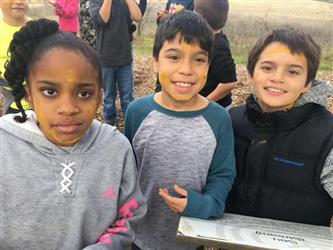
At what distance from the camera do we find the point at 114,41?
479 cm

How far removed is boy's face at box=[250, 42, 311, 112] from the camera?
75.7 inches

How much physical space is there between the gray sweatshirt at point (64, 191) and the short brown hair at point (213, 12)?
6.19ft

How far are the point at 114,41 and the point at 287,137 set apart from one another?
3241 mm

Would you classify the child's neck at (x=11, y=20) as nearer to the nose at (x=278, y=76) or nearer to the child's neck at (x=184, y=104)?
the child's neck at (x=184, y=104)

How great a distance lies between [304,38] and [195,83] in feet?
1.84

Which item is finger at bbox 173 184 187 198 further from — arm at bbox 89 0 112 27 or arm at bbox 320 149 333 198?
arm at bbox 89 0 112 27

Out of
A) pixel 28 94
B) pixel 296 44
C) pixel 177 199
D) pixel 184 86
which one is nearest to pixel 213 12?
pixel 296 44

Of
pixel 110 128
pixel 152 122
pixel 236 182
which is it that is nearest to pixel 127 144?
pixel 110 128

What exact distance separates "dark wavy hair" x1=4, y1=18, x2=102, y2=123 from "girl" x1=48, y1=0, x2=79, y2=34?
4.05m

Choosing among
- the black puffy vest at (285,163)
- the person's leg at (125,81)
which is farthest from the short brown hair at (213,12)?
the person's leg at (125,81)

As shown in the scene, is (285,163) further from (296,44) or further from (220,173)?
(296,44)

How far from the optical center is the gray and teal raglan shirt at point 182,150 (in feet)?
6.29

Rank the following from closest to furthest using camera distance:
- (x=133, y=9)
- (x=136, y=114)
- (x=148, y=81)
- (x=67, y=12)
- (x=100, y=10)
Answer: (x=136, y=114)
(x=100, y=10)
(x=133, y=9)
(x=67, y=12)
(x=148, y=81)

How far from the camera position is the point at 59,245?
1.54 meters
